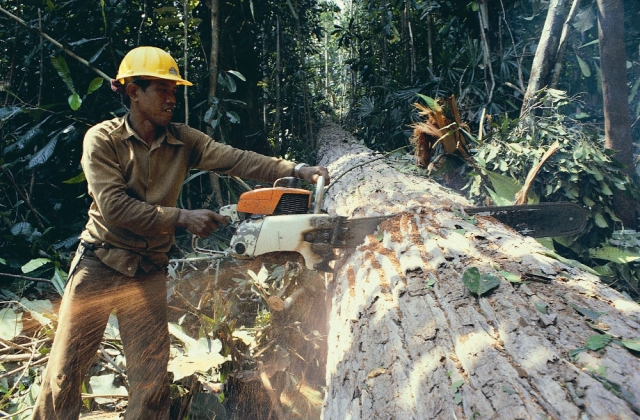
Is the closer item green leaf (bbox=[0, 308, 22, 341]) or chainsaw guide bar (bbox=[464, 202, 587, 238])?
chainsaw guide bar (bbox=[464, 202, 587, 238])

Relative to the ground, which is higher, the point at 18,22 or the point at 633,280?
the point at 18,22

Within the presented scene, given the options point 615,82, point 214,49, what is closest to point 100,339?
point 214,49

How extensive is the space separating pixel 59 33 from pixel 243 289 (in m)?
3.56

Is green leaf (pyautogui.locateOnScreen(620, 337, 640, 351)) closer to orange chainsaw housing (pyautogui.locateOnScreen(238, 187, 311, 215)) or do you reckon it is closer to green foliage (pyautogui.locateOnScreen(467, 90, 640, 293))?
orange chainsaw housing (pyautogui.locateOnScreen(238, 187, 311, 215))

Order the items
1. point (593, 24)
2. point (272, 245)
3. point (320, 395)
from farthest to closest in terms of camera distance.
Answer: point (593, 24), point (320, 395), point (272, 245)

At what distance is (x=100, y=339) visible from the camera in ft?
7.33

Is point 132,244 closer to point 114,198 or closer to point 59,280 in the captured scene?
point 114,198

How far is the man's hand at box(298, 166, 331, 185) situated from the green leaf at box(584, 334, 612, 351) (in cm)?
153

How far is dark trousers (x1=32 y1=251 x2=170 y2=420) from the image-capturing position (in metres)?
2.08

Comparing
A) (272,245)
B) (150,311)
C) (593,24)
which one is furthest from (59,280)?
(593,24)

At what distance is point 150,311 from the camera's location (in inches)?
93.8

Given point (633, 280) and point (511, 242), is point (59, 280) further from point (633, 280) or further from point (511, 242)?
point (633, 280)

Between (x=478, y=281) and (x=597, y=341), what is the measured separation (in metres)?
0.50

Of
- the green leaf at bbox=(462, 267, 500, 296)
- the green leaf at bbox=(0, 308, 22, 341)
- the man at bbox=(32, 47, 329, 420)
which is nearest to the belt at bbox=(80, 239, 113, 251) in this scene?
the man at bbox=(32, 47, 329, 420)
